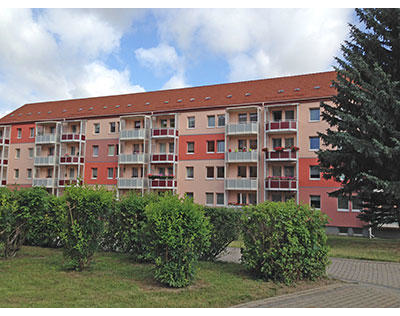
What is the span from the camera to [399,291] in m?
8.16

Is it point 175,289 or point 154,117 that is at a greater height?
point 154,117

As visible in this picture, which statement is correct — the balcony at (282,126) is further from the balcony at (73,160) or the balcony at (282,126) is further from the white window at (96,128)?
the balcony at (73,160)

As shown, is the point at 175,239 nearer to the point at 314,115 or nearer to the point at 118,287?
the point at 118,287

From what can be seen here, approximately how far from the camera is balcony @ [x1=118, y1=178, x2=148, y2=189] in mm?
37656

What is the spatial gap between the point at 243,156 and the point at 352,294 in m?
25.7

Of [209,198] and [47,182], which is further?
[47,182]

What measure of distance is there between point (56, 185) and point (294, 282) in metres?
39.3

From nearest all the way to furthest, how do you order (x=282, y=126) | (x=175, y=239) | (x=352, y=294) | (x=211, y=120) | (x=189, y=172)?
(x=352, y=294) → (x=175, y=239) → (x=282, y=126) → (x=211, y=120) → (x=189, y=172)

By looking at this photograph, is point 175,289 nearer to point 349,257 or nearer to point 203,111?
point 349,257

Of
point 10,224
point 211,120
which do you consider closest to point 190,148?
point 211,120

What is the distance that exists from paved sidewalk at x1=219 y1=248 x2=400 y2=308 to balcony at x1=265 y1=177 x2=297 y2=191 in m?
19.9

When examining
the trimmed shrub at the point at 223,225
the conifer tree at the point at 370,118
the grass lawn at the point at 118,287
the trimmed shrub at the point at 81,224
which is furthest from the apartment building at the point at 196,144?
the trimmed shrub at the point at 81,224

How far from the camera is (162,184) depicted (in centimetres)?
3650

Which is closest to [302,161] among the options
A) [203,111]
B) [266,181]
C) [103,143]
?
A: [266,181]
